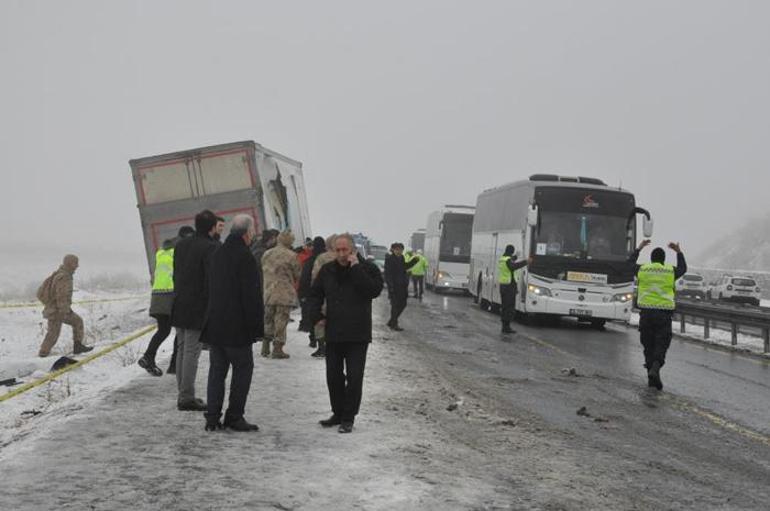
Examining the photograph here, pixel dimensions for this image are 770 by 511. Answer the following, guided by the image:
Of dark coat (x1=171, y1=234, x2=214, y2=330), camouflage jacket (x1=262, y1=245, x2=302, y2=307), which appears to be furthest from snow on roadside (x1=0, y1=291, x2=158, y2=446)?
camouflage jacket (x1=262, y1=245, x2=302, y2=307)

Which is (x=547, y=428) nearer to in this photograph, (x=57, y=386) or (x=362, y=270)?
(x=362, y=270)

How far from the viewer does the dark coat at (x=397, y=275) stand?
A: 798 inches

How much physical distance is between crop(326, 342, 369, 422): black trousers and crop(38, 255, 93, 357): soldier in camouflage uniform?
9.03 meters

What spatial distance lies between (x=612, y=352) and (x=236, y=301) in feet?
37.5

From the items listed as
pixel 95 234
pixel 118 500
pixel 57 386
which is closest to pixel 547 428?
pixel 118 500

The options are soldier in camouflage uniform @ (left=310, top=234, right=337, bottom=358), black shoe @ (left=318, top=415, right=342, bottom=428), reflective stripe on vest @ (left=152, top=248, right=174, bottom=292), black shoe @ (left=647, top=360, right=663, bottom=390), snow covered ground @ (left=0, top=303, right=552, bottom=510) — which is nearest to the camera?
snow covered ground @ (left=0, top=303, right=552, bottom=510)

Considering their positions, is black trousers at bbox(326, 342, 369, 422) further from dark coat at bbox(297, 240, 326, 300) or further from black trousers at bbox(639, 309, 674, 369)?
black trousers at bbox(639, 309, 674, 369)

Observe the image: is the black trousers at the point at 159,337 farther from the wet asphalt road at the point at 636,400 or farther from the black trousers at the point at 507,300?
the black trousers at the point at 507,300

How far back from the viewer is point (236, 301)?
311 inches

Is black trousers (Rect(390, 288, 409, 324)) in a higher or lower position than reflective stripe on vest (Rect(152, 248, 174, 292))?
lower

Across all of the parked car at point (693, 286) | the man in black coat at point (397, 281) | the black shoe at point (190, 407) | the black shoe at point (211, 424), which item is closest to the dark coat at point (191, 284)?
the black shoe at point (190, 407)

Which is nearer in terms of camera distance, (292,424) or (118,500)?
(118,500)

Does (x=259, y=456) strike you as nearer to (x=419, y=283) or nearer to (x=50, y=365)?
(x=50, y=365)

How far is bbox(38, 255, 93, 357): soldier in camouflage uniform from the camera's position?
15.8 m
